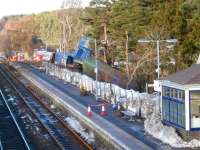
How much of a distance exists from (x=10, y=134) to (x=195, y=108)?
1038 cm

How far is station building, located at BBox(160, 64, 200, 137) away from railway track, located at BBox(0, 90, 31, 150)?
6091 mm

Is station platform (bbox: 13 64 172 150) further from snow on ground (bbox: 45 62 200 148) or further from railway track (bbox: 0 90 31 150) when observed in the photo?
railway track (bbox: 0 90 31 150)

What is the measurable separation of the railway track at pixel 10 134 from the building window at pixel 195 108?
684 centimetres

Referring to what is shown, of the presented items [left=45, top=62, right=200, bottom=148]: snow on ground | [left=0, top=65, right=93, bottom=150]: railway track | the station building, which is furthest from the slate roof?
[left=0, top=65, right=93, bottom=150]: railway track

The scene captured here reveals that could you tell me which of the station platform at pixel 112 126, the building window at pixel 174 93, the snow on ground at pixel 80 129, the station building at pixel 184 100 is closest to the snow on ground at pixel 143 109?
the snow on ground at pixel 80 129

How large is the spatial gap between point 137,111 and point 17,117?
9277 millimetres

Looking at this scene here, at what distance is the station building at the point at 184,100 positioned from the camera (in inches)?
874

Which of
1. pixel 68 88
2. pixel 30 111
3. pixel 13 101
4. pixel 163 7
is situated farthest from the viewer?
pixel 68 88

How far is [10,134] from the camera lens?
95.7 feet

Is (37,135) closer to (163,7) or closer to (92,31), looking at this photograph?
(163,7)

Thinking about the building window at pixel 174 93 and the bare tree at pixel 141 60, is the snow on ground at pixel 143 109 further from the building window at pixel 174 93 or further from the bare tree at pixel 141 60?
the bare tree at pixel 141 60

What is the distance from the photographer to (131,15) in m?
48.6

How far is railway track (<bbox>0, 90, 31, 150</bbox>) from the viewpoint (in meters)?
25.6

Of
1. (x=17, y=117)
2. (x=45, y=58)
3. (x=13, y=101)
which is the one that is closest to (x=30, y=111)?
(x=17, y=117)
